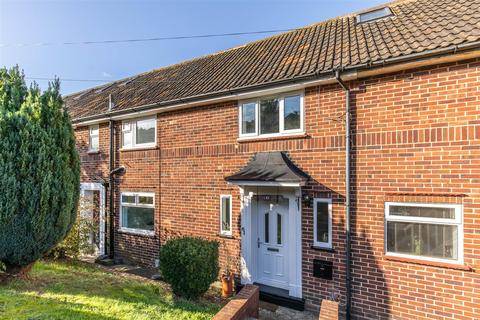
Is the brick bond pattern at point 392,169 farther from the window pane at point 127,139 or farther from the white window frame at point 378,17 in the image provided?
the window pane at point 127,139

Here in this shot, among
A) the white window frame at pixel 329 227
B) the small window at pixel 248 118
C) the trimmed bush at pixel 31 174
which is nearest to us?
the trimmed bush at pixel 31 174

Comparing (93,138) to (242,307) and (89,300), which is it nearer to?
(89,300)

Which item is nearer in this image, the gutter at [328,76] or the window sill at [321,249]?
the gutter at [328,76]

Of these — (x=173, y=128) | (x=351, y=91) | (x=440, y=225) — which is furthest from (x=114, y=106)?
(x=440, y=225)

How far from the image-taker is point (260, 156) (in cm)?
758

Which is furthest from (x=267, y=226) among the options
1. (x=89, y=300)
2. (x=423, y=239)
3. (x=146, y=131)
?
(x=146, y=131)

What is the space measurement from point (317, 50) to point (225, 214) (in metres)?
4.89

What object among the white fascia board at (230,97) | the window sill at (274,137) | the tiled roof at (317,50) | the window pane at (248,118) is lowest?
the window sill at (274,137)

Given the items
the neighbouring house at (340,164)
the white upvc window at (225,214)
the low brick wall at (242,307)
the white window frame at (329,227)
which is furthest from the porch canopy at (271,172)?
the low brick wall at (242,307)

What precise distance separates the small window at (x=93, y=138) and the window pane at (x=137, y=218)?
112 inches

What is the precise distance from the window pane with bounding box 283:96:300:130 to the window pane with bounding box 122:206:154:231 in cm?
527

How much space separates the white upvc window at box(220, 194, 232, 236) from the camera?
816cm

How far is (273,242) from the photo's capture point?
7.55 m

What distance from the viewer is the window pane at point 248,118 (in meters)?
7.90
